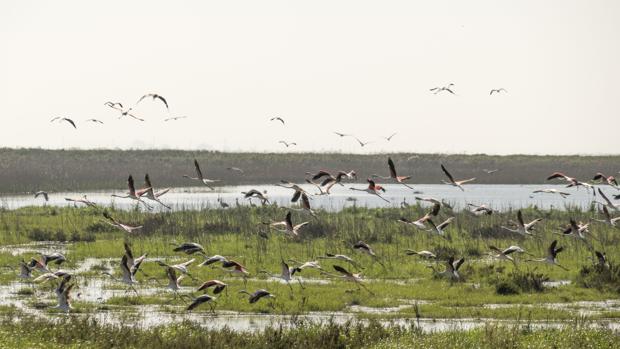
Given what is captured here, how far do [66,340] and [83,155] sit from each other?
92911 mm

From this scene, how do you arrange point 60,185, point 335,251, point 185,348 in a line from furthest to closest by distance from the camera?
1. point 60,185
2. point 335,251
3. point 185,348

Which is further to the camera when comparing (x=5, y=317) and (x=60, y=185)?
(x=60, y=185)

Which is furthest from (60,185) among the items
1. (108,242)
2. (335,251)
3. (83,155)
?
(335,251)

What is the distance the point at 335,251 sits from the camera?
120 ft

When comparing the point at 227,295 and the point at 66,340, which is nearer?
the point at 66,340

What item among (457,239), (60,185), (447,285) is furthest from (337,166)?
(447,285)

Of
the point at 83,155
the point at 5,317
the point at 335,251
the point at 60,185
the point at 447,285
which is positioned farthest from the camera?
the point at 83,155

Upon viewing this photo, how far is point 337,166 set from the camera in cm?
12056

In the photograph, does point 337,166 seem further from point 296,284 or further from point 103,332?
point 103,332

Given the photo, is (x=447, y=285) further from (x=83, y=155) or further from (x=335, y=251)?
(x=83, y=155)

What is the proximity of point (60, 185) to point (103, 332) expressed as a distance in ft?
210

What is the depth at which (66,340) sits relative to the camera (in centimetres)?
2014

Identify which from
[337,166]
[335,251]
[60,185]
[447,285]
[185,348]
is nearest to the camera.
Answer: [185,348]

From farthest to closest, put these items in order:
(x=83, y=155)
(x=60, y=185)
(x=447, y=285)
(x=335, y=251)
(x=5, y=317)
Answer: (x=83, y=155) < (x=60, y=185) < (x=335, y=251) < (x=447, y=285) < (x=5, y=317)
